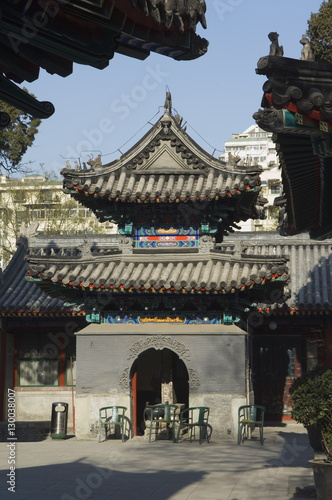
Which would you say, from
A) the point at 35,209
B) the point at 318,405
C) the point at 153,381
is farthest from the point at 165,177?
the point at 35,209

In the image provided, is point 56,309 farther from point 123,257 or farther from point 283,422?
point 283,422

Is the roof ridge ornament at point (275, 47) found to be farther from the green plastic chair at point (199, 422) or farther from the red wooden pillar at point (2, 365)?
the red wooden pillar at point (2, 365)

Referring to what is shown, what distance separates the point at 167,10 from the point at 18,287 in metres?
23.2

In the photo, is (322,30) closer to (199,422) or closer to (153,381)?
(199,422)

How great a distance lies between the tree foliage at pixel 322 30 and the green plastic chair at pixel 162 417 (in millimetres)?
9756

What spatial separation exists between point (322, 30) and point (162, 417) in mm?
10812

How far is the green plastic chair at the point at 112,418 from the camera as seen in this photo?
21641 millimetres

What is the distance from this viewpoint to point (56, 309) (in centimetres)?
2705

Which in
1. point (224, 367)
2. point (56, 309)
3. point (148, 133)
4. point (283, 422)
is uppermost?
point (148, 133)

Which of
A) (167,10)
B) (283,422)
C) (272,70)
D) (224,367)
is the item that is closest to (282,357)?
(283,422)

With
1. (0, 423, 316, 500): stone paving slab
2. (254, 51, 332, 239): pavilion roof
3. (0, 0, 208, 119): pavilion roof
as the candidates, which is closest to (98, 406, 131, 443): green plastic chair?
(0, 423, 316, 500): stone paving slab

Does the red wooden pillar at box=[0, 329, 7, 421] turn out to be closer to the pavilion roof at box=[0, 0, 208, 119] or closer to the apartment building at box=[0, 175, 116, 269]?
the apartment building at box=[0, 175, 116, 269]

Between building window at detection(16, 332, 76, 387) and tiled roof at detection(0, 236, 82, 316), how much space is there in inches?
53.4

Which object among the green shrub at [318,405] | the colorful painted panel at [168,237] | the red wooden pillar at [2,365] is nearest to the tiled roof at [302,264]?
the colorful painted panel at [168,237]
